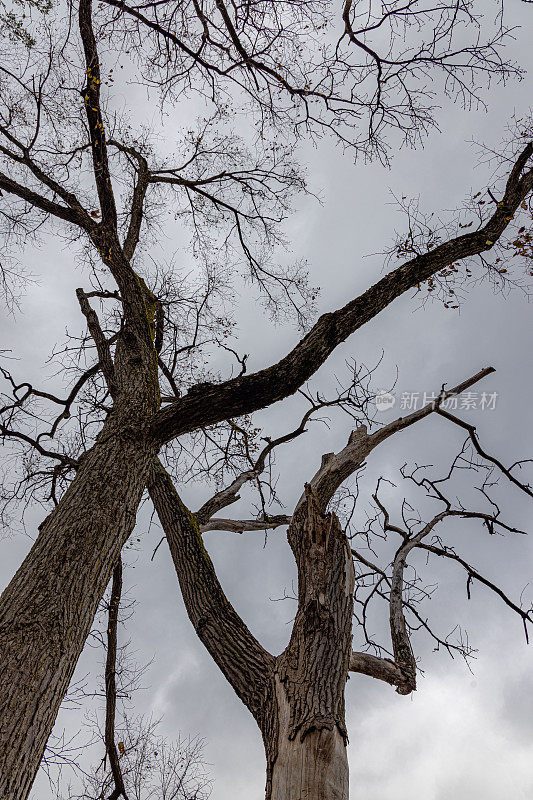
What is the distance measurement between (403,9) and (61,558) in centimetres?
502

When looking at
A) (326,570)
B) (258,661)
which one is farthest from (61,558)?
(326,570)

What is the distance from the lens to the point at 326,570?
129 inches

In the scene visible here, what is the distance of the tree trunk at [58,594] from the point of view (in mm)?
2320

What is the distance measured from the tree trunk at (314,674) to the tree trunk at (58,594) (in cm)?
120

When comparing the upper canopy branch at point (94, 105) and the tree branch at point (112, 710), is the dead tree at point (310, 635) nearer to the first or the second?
the tree branch at point (112, 710)

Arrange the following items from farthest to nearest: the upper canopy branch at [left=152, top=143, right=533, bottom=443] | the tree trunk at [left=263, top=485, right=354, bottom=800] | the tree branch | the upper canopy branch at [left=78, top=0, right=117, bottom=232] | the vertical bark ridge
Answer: the tree branch < the upper canopy branch at [left=78, top=0, right=117, bottom=232] < the upper canopy branch at [left=152, top=143, right=533, bottom=443] < the vertical bark ridge < the tree trunk at [left=263, top=485, right=354, bottom=800]

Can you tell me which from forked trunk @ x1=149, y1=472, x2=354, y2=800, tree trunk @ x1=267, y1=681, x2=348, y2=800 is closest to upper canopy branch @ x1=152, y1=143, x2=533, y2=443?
forked trunk @ x1=149, y1=472, x2=354, y2=800

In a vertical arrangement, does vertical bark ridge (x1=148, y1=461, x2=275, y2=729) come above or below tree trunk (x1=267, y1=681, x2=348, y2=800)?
above

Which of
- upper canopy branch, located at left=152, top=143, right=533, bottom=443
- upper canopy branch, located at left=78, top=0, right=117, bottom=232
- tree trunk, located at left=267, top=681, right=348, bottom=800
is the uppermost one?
upper canopy branch, located at left=78, top=0, right=117, bottom=232

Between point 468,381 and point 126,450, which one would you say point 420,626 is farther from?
point 126,450

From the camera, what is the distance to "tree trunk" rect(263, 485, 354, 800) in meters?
2.46

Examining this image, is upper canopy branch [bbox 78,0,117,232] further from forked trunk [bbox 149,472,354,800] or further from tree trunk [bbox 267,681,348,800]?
tree trunk [bbox 267,681,348,800]

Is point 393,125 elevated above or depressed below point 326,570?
above

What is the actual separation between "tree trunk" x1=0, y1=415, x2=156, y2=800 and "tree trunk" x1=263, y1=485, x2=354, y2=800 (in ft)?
3.93
